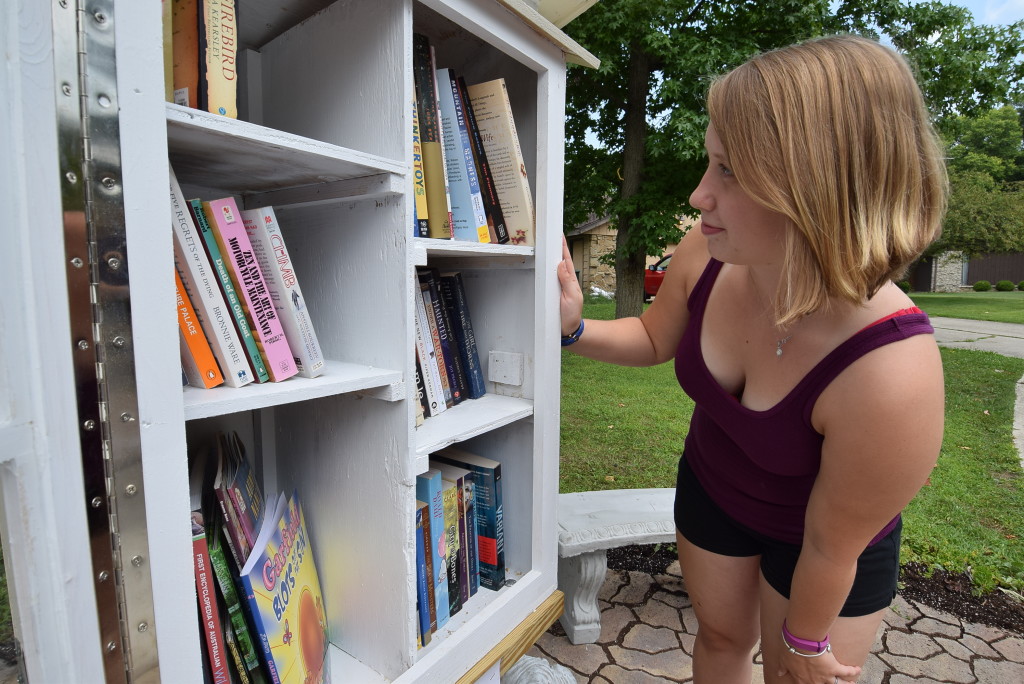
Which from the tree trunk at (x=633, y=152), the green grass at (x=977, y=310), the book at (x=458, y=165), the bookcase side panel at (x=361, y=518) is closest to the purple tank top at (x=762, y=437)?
the book at (x=458, y=165)

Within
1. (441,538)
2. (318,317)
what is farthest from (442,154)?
(441,538)

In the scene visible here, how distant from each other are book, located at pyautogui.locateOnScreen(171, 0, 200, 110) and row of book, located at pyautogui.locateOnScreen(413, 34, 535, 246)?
39 cm

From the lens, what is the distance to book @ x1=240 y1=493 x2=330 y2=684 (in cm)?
93

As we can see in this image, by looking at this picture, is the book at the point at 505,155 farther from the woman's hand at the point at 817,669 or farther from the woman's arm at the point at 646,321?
the woman's hand at the point at 817,669

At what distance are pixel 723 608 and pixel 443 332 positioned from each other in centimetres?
92

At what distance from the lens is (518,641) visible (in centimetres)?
130

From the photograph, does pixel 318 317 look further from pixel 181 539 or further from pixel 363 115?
pixel 181 539

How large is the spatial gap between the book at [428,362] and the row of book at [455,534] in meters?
0.15

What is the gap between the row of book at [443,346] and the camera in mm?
1280

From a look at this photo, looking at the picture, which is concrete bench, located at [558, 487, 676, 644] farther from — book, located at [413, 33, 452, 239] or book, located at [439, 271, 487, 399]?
book, located at [413, 33, 452, 239]

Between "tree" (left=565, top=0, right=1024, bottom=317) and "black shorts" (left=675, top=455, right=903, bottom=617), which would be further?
"tree" (left=565, top=0, right=1024, bottom=317)

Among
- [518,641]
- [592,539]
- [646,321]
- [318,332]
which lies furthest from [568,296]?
[592,539]

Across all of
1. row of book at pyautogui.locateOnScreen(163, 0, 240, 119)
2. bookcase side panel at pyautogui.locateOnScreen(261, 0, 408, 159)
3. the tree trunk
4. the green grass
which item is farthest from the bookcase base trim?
the green grass

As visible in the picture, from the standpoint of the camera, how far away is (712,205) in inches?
39.0
